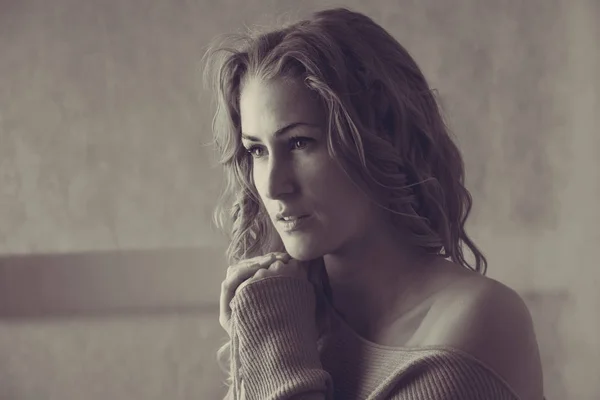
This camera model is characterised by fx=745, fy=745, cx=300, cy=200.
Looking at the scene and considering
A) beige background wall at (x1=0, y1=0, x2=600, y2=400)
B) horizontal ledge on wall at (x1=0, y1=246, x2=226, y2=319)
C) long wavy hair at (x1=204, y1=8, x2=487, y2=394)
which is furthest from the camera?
horizontal ledge on wall at (x1=0, y1=246, x2=226, y2=319)

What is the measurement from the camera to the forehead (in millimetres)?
1002

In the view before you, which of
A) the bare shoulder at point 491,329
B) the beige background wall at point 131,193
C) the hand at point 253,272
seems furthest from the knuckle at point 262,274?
the beige background wall at point 131,193

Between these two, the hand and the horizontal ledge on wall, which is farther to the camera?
the horizontal ledge on wall

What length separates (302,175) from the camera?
3.31ft

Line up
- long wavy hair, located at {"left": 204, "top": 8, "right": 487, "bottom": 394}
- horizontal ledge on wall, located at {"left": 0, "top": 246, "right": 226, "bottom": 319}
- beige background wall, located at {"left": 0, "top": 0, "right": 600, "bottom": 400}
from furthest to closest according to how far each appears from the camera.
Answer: horizontal ledge on wall, located at {"left": 0, "top": 246, "right": 226, "bottom": 319} < beige background wall, located at {"left": 0, "top": 0, "right": 600, "bottom": 400} < long wavy hair, located at {"left": 204, "top": 8, "right": 487, "bottom": 394}

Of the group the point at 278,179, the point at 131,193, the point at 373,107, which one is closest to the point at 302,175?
the point at 278,179

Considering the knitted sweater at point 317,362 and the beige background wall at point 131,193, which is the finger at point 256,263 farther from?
the beige background wall at point 131,193

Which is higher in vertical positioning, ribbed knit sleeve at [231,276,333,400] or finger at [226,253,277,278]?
finger at [226,253,277,278]

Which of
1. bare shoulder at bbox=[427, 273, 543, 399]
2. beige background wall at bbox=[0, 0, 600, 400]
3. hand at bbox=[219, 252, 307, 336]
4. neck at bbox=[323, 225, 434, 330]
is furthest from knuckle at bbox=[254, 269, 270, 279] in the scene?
beige background wall at bbox=[0, 0, 600, 400]

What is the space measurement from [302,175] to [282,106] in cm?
10

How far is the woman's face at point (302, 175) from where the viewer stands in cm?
100

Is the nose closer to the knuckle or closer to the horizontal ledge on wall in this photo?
the knuckle

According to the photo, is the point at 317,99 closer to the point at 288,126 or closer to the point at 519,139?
the point at 288,126

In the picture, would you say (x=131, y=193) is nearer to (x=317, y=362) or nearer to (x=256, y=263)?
(x=256, y=263)
